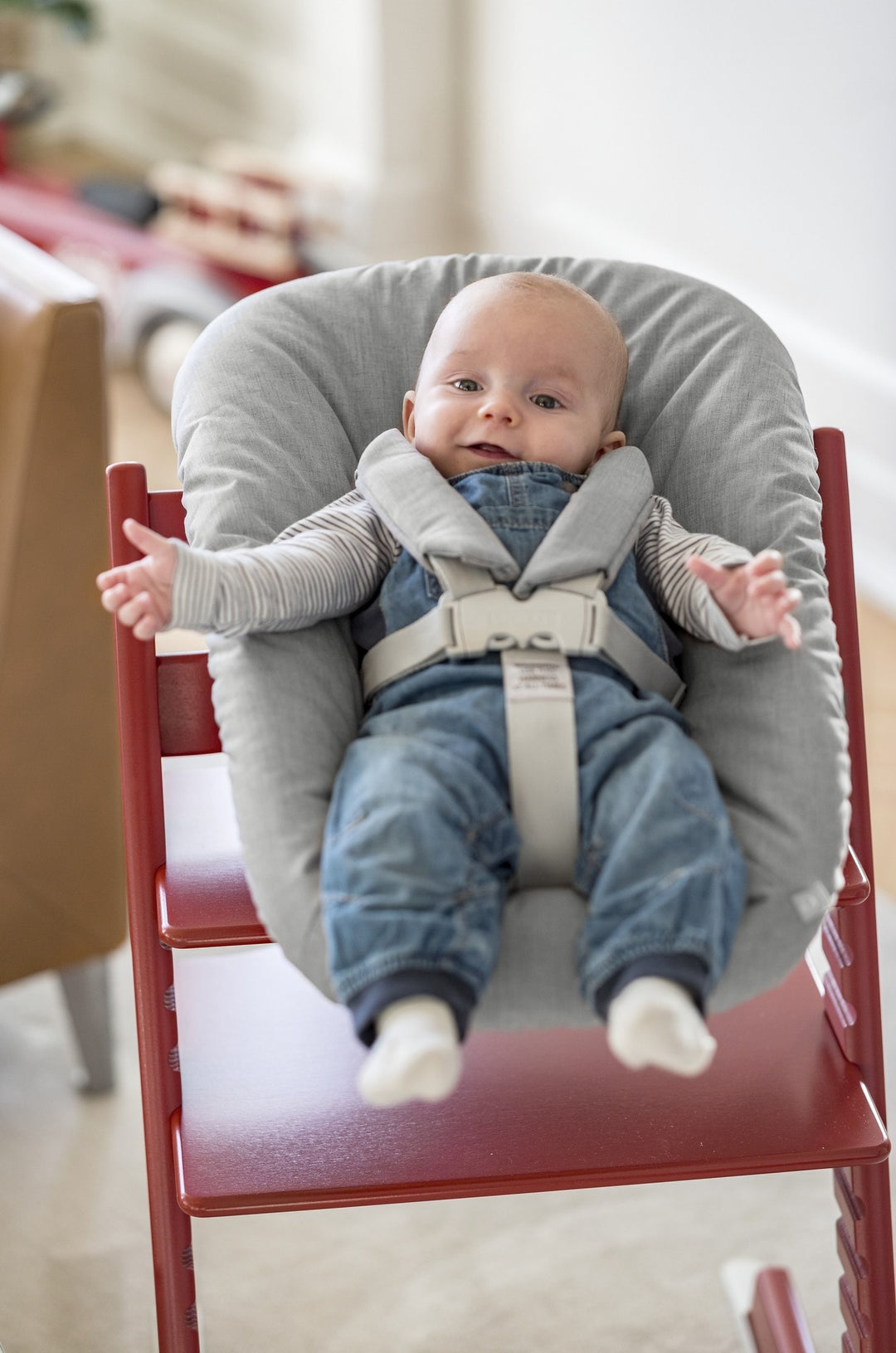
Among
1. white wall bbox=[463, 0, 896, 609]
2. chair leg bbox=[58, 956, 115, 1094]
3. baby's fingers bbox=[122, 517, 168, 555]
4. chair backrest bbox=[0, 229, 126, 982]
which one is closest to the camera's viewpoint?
baby's fingers bbox=[122, 517, 168, 555]

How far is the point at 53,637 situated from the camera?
145 centimetres

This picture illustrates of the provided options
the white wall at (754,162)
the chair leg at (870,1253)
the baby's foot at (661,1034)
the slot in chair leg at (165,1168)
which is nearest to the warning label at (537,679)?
the baby's foot at (661,1034)

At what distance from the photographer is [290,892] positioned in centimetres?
94

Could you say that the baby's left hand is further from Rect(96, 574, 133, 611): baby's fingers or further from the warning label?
Rect(96, 574, 133, 611): baby's fingers

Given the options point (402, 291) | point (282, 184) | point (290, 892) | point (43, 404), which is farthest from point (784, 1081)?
point (282, 184)

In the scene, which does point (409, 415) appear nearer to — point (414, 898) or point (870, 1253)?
point (414, 898)

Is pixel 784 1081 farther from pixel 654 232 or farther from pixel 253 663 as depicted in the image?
pixel 654 232

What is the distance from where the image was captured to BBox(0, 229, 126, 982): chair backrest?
4.49 feet

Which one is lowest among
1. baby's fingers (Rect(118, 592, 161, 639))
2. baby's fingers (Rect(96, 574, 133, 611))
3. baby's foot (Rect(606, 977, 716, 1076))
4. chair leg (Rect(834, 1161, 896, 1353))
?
chair leg (Rect(834, 1161, 896, 1353))

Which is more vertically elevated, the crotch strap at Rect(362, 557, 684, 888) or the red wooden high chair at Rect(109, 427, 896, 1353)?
the crotch strap at Rect(362, 557, 684, 888)

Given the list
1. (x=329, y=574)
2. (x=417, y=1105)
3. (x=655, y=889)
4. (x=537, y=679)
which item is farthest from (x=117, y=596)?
(x=417, y=1105)

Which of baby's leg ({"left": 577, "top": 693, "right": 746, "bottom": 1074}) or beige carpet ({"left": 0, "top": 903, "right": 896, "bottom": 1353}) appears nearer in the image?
baby's leg ({"left": 577, "top": 693, "right": 746, "bottom": 1074})

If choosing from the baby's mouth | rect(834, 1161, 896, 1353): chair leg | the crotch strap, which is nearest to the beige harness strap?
the crotch strap

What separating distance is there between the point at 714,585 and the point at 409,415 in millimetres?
326
